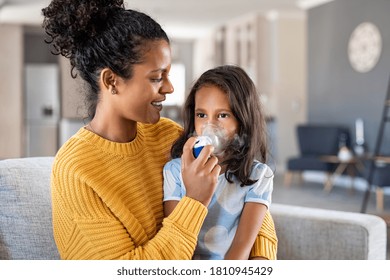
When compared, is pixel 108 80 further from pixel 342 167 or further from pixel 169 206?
pixel 342 167

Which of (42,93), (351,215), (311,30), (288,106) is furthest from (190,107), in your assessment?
Answer: (42,93)

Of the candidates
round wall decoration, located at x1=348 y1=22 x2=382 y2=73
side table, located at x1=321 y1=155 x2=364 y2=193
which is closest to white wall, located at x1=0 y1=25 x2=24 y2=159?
side table, located at x1=321 y1=155 x2=364 y2=193

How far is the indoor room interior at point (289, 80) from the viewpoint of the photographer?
6.16 m

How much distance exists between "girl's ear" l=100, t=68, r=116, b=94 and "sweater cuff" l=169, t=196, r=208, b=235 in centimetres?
26

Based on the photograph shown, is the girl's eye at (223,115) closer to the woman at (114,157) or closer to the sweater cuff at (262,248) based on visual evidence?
the woman at (114,157)

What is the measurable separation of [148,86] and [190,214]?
0.79ft

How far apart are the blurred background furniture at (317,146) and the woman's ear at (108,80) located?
5.71 metres

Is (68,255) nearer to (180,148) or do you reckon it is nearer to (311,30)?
(180,148)

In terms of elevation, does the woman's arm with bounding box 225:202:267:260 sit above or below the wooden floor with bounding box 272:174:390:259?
above

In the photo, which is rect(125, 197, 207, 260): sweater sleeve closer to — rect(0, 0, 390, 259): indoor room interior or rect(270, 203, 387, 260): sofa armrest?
rect(270, 203, 387, 260): sofa armrest

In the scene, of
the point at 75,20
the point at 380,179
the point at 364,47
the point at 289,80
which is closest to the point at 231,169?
the point at 75,20

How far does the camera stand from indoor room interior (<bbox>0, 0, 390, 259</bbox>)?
242 inches

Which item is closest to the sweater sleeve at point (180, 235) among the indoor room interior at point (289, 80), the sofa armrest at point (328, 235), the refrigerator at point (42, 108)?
the sofa armrest at point (328, 235)

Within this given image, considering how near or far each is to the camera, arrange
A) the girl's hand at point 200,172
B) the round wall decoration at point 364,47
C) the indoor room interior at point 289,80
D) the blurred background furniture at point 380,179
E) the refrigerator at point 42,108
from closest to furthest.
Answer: the girl's hand at point 200,172 → the blurred background furniture at point 380,179 → the indoor room interior at point 289,80 → the round wall decoration at point 364,47 → the refrigerator at point 42,108
